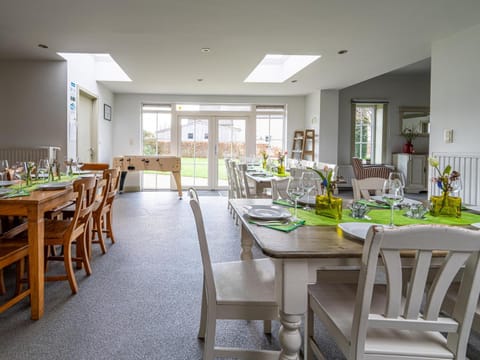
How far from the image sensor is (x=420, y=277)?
101cm

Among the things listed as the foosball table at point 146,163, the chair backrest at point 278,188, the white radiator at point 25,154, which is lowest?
the chair backrest at point 278,188

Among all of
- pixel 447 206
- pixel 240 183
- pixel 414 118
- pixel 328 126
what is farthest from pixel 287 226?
pixel 414 118

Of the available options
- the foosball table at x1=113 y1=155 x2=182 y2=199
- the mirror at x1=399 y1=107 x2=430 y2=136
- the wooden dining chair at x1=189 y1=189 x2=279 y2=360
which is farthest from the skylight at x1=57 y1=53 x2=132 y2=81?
the mirror at x1=399 y1=107 x2=430 y2=136

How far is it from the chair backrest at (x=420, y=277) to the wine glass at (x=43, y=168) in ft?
10.1

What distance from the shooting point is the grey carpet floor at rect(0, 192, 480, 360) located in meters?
1.87

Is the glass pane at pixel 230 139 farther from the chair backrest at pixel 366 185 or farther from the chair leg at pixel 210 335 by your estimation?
the chair leg at pixel 210 335

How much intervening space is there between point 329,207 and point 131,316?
1390 millimetres

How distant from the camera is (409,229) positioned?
3.09 feet

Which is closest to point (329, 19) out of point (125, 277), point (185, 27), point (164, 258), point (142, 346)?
point (185, 27)

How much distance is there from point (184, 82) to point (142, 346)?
6.22m

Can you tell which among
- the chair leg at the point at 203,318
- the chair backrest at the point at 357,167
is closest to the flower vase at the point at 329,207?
the chair leg at the point at 203,318

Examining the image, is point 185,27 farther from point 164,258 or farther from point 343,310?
point 343,310

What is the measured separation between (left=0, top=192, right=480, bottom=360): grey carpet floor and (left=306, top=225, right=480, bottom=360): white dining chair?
0.75 metres

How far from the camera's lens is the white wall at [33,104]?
5785 mm
